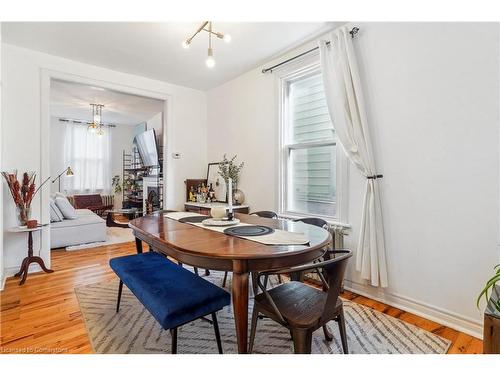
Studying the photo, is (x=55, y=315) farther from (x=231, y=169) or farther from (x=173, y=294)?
(x=231, y=169)

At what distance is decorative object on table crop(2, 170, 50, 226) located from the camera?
2.78 metres

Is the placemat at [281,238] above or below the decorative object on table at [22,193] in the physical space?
below

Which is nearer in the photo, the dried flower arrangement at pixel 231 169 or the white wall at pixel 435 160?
the white wall at pixel 435 160

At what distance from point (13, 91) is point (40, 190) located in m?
1.16

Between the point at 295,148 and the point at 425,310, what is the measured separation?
6.62 feet

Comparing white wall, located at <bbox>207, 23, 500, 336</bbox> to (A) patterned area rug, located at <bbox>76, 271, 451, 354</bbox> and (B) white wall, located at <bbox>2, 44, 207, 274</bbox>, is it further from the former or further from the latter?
(B) white wall, located at <bbox>2, 44, 207, 274</bbox>

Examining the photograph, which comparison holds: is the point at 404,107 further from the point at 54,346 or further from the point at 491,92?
the point at 54,346

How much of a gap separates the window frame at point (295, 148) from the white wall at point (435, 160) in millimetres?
112

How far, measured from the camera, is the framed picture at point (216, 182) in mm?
4076

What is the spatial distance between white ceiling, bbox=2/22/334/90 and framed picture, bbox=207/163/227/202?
1.52m

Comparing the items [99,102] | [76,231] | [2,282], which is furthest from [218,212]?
[99,102]

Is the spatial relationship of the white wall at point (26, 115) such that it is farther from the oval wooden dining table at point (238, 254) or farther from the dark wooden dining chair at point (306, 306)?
the dark wooden dining chair at point (306, 306)

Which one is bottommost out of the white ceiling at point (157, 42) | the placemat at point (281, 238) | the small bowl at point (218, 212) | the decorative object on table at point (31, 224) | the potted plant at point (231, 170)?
the decorative object on table at point (31, 224)

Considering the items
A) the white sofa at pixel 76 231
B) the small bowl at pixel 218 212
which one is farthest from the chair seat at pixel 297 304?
the white sofa at pixel 76 231
